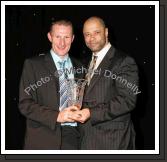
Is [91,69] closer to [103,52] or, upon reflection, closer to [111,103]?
[103,52]

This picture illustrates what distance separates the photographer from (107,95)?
237cm

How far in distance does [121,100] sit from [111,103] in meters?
0.06

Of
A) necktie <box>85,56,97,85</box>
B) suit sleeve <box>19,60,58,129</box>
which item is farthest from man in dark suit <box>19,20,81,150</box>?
necktie <box>85,56,97,85</box>

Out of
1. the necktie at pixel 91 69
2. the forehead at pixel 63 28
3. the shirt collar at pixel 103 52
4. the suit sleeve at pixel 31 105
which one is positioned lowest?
the suit sleeve at pixel 31 105

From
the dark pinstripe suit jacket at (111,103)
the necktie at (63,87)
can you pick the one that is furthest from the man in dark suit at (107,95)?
the necktie at (63,87)

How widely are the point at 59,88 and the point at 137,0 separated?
2.44 feet

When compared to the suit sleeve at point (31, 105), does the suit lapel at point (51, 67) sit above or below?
above

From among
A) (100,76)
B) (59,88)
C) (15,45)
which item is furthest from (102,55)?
(15,45)

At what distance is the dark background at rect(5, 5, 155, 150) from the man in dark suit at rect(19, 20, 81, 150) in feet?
0.20

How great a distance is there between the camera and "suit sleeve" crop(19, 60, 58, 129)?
2.37 metres

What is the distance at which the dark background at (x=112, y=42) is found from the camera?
97.0 inches

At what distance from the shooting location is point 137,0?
2.47 m

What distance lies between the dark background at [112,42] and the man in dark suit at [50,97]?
0.20 feet

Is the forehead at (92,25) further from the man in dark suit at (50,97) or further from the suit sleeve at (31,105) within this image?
the suit sleeve at (31,105)
